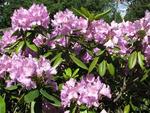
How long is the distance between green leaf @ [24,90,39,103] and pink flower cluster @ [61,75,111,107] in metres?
0.19

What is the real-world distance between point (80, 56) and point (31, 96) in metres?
0.64

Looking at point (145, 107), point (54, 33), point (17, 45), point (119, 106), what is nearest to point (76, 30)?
Answer: point (54, 33)

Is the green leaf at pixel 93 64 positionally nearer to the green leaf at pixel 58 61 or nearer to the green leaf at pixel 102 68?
the green leaf at pixel 102 68

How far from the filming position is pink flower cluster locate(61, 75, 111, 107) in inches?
95.4

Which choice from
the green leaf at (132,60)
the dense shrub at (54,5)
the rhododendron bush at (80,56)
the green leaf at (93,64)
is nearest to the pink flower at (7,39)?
the rhododendron bush at (80,56)

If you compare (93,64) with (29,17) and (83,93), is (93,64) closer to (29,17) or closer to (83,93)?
(83,93)

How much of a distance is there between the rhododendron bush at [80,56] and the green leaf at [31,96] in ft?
0.52

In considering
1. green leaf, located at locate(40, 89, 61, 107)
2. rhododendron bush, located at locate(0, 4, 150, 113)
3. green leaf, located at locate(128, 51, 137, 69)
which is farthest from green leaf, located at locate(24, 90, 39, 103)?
green leaf, located at locate(128, 51, 137, 69)

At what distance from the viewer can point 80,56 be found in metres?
2.84

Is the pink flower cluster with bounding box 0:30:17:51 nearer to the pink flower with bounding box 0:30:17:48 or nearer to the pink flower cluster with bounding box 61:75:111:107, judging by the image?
Result: the pink flower with bounding box 0:30:17:48

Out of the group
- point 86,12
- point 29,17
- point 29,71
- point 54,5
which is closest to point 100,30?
point 86,12

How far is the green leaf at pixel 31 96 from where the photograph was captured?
2.24m

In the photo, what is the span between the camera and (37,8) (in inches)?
109

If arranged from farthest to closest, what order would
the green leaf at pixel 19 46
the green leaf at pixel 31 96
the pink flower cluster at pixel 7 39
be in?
the pink flower cluster at pixel 7 39 < the green leaf at pixel 19 46 < the green leaf at pixel 31 96
